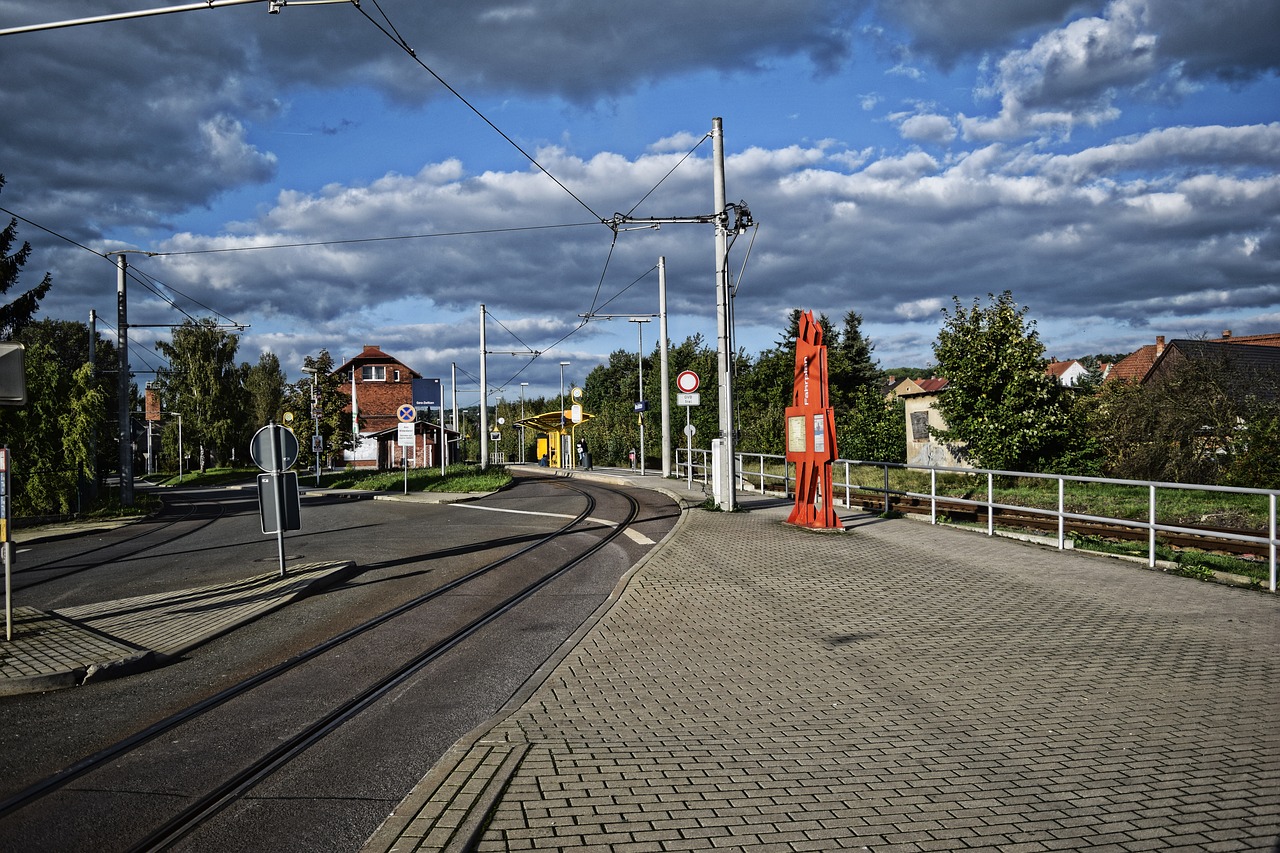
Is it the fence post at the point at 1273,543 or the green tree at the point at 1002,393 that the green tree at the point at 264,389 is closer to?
the green tree at the point at 1002,393

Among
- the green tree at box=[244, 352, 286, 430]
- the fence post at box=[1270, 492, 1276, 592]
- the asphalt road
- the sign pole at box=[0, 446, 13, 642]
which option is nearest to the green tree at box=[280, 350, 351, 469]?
the green tree at box=[244, 352, 286, 430]

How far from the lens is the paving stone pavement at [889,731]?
3916 millimetres

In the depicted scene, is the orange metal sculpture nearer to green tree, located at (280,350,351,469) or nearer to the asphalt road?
the asphalt road

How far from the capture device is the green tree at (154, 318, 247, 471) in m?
72.9

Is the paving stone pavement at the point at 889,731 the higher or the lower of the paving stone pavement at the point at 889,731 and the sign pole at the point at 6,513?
the lower

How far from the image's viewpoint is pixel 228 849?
3.95 m

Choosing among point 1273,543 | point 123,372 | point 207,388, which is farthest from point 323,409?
point 1273,543

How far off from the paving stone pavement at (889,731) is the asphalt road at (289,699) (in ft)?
1.39

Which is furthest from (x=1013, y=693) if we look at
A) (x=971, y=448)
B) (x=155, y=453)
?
(x=155, y=453)

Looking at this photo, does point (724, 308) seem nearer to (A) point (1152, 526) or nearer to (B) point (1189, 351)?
(A) point (1152, 526)

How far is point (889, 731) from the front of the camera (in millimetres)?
5262

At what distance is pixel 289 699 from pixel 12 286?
35009mm

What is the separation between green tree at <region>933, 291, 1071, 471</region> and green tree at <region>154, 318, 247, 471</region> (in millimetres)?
61102

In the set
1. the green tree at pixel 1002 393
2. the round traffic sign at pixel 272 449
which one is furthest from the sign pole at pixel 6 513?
the green tree at pixel 1002 393
